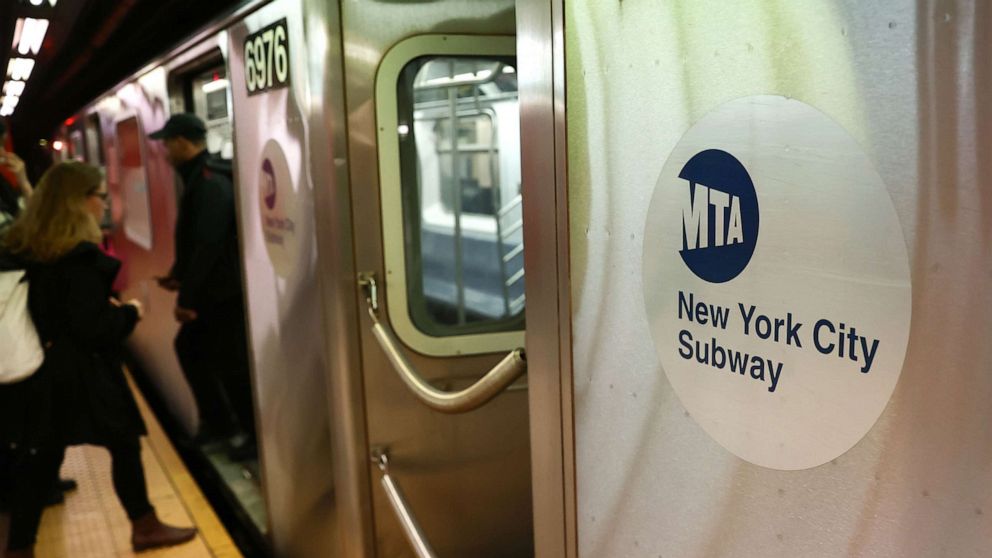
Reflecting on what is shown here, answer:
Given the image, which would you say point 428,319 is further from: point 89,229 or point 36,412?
point 36,412

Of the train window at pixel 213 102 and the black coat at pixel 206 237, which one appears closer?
the black coat at pixel 206 237

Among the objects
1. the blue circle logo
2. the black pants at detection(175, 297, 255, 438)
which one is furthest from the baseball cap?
the blue circle logo

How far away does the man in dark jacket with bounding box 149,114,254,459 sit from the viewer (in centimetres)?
402

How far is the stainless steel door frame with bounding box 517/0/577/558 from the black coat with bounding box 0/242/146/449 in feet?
6.71

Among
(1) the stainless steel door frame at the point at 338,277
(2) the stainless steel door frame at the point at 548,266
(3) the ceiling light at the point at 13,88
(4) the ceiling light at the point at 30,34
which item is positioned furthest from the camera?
(3) the ceiling light at the point at 13,88

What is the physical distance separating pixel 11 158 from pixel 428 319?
4084mm

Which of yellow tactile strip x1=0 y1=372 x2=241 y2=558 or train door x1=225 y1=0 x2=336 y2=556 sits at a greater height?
train door x1=225 y1=0 x2=336 y2=556

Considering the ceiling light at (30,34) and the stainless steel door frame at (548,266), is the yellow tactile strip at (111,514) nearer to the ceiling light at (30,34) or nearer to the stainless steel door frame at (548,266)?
the stainless steel door frame at (548,266)

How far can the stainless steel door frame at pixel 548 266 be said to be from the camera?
1.42m

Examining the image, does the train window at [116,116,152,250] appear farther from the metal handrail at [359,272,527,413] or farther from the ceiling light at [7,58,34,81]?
the metal handrail at [359,272,527,413]

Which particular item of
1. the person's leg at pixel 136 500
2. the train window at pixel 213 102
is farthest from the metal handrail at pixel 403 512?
the train window at pixel 213 102

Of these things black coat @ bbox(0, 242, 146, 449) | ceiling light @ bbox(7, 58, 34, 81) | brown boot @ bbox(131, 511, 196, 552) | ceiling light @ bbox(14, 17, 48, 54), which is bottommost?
brown boot @ bbox(131, 511, 196, 552)

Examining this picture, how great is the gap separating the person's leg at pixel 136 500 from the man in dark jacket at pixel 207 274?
0.93 m

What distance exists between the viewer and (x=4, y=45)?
18.9ft
